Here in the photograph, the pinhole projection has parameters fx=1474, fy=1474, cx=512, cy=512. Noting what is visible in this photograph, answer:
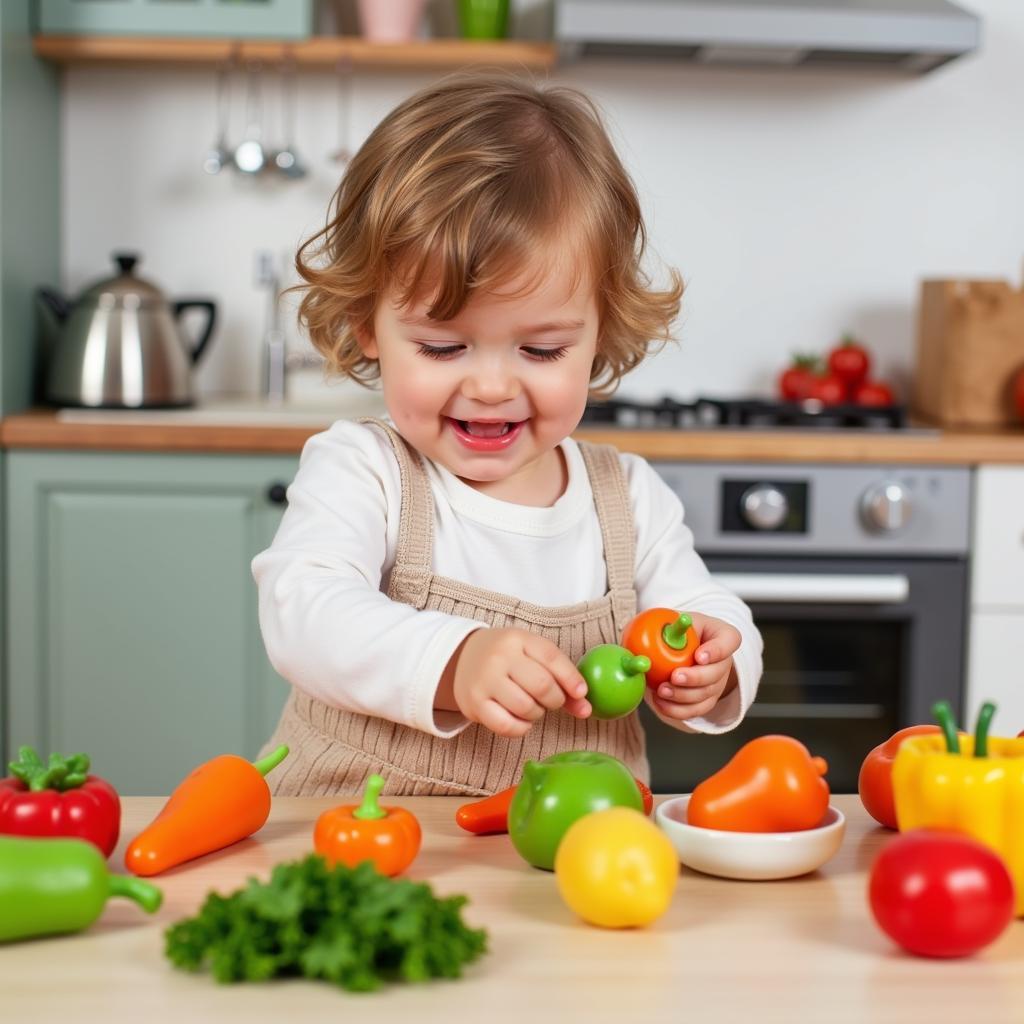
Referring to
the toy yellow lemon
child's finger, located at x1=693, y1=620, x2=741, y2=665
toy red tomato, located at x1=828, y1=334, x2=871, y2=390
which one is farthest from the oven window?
the toy yellow lemon

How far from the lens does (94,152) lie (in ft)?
9.57

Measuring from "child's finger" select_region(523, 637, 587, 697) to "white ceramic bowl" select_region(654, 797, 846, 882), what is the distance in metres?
0.11

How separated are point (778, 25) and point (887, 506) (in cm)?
85

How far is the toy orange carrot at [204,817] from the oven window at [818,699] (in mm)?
1559

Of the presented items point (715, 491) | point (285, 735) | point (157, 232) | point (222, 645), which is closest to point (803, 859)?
point (285, 735)

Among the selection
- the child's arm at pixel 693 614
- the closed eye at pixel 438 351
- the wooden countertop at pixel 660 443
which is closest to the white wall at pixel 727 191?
the wooden countertop at pixel 660 443

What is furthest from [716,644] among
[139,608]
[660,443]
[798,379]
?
→ [798,379]

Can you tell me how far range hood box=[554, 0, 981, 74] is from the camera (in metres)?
2.47

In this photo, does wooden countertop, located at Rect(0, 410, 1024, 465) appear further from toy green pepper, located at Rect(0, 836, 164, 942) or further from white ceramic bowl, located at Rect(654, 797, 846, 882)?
toy green pepper, located at Rect(0, 836, 164, 942)

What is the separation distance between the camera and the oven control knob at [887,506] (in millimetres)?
2342

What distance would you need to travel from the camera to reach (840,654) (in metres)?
2.43

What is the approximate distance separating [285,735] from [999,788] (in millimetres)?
755

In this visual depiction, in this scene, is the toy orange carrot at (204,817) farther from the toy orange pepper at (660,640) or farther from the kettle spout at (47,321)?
the kettle spout at (47,321)

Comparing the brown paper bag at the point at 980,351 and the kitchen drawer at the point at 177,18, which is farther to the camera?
the brown paper bag at the point at 980,351
